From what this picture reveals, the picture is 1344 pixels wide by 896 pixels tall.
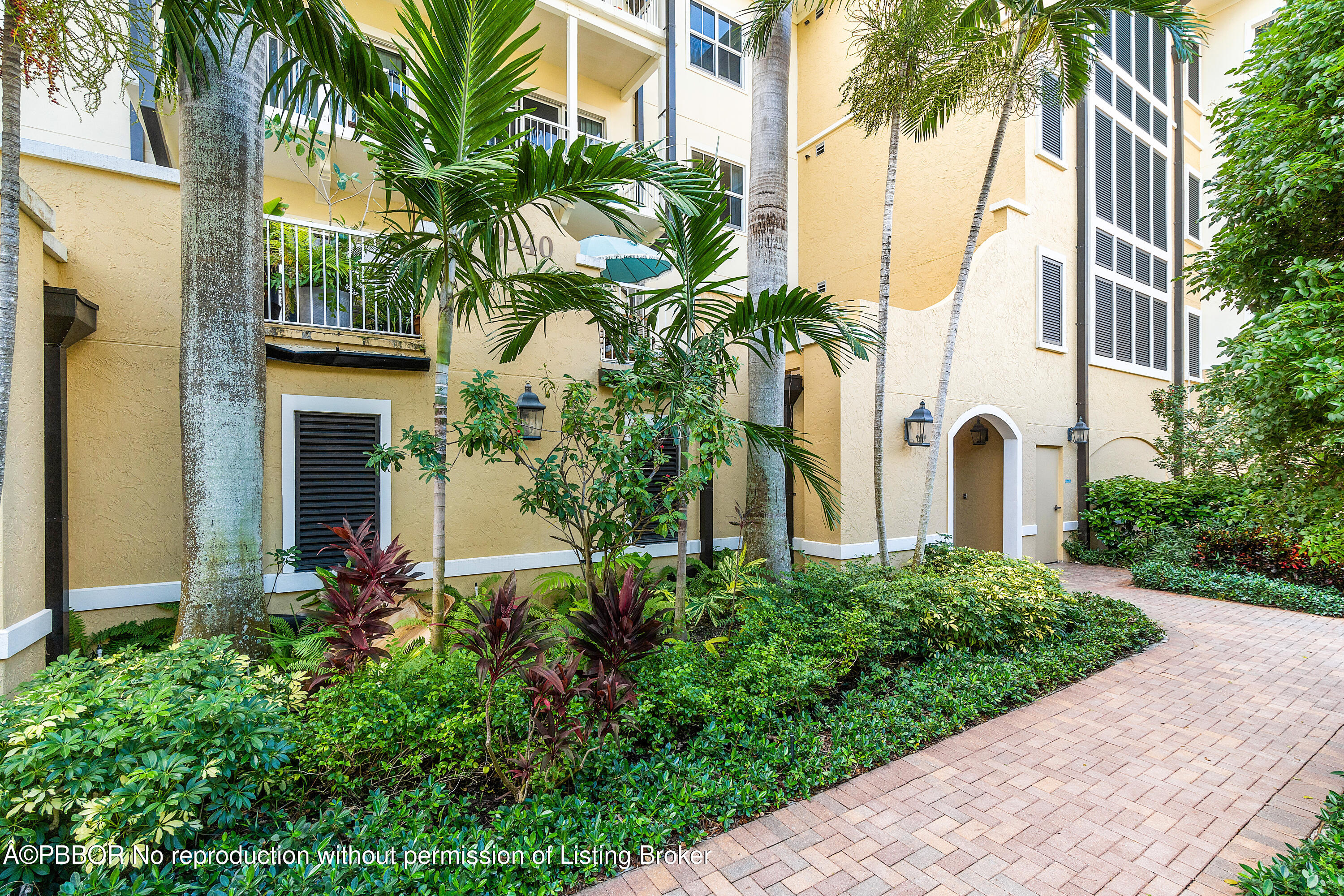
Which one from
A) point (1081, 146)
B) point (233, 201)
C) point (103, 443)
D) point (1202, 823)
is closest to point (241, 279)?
point (233, 201)

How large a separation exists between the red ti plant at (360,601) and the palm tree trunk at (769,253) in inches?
128

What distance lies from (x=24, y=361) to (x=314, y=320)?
2.11 m

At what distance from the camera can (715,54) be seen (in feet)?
33.6

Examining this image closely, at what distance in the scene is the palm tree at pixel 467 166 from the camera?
3004 mm

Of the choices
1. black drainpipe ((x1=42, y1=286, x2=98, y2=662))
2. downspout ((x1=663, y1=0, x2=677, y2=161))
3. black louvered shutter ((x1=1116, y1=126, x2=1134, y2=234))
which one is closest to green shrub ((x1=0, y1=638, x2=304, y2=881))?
black drainpipe ((x1=42, y1=286, x2=98, y2=662))

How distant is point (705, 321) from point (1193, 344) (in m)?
15.0

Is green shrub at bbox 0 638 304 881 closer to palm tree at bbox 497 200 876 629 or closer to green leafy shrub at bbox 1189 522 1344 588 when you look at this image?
palm tree at bbox 497 200 876 629

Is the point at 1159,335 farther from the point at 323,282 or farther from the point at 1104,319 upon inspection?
the point at 323,282

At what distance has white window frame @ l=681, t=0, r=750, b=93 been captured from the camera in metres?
9.70

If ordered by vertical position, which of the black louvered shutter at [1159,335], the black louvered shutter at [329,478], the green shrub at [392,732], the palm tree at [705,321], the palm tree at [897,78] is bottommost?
the green shrub at [392,732]

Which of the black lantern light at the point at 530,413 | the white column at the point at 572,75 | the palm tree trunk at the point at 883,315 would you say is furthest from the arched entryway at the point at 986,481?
the white column at the point at 572,75

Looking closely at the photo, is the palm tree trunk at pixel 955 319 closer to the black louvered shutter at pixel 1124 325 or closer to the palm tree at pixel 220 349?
the palm tree at pixel 220 349

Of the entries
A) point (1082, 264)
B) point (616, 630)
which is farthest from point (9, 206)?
point (1082, 264)

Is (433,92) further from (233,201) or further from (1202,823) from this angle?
(1202,823)
